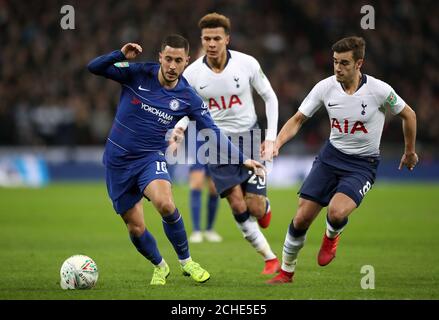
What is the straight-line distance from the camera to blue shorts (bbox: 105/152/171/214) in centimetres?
847

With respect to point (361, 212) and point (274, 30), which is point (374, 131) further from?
point (274, 30)

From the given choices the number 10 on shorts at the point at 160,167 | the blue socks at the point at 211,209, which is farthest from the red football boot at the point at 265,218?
the blue socks at the point at 211,209

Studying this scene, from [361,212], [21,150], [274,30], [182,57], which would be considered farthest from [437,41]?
[182,57]

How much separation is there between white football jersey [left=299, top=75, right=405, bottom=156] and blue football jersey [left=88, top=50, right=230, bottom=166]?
132cm

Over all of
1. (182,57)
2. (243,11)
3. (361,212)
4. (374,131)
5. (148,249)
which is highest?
(243,11)

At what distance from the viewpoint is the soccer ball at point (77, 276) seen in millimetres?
8086

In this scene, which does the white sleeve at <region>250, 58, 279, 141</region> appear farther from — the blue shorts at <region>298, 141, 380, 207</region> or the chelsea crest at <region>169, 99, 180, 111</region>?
the chelsea crest at <region>169, 99, 180, 111</region>

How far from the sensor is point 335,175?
8766mm

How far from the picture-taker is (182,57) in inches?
332

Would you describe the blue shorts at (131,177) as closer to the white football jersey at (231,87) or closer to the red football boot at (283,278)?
the red football boot at (283,278)

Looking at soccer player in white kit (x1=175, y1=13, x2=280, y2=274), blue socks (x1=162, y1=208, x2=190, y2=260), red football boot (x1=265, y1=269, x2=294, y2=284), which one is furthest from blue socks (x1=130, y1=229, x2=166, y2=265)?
soccer player in white kit (x1=175, y1=13, x2=280, y2=274)

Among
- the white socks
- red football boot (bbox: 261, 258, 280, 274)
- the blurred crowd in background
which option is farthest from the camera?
the blurred crowd in background

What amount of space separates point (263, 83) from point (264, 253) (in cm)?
200

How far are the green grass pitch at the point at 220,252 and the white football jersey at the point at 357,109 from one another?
1.42 meters
